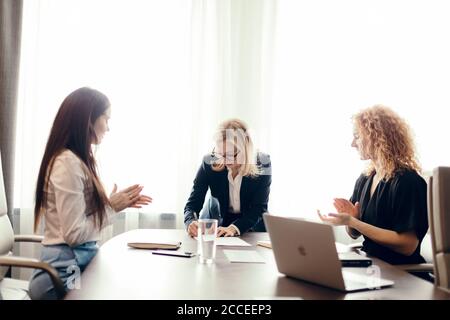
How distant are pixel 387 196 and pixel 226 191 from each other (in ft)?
2.98

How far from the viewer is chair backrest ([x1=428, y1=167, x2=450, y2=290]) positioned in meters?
1.49


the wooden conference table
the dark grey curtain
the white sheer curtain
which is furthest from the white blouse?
the dark grey curtain

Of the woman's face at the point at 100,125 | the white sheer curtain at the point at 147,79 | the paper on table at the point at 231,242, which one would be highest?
the white sheer curtain at the point at 147,79

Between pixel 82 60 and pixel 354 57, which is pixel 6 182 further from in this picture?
pixel 354 57

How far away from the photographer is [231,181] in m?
2.59

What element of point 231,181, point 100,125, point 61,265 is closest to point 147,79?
point 231,181

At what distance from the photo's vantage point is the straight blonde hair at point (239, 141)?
2.59m

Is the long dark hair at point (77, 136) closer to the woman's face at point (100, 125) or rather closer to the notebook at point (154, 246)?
the woman's face at point (100, 125)

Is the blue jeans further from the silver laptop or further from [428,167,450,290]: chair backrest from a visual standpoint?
[428,167,450,290]: chair backrest

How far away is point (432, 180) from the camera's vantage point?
155 centimetres

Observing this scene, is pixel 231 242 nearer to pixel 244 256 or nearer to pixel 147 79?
pixel 244 256

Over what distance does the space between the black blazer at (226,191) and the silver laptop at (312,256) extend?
44.9 inches

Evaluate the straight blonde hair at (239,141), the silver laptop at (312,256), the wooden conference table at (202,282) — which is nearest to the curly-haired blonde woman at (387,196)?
the wooden conference table at (202,282)

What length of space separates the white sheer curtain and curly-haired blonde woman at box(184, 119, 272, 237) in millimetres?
514
